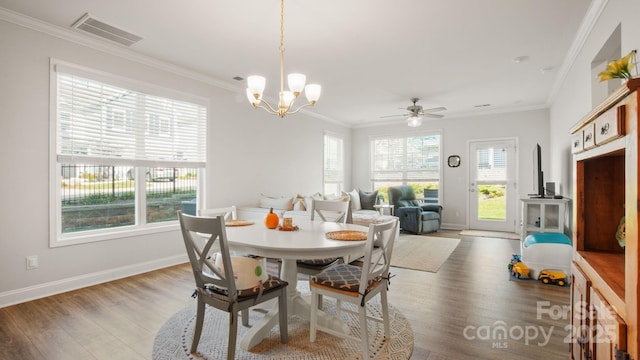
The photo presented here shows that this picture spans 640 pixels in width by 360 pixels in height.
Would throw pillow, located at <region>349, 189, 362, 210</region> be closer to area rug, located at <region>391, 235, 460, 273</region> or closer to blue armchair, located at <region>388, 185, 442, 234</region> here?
blue armchair, located at <region>388, 185, 442, 234</region>

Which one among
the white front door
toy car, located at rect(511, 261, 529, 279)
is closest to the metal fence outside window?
toy car, located at rect(511, 261, 529, 279)

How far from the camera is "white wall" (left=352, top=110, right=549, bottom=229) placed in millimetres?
6508

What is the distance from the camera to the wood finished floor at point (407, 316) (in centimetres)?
209

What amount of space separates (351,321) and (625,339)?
1771 mm

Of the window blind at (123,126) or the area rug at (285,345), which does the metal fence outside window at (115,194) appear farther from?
the area rug at (285,345)

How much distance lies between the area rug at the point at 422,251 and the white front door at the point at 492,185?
1603 millimetres

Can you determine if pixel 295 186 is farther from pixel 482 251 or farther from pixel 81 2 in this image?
pixel 81 2

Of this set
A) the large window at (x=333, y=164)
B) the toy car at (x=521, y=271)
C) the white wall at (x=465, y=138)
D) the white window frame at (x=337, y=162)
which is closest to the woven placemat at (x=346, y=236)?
the toy car at (x=521, y=271)

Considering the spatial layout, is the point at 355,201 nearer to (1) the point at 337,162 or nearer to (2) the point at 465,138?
(1) the point at 337,162

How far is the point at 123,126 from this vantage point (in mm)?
3648

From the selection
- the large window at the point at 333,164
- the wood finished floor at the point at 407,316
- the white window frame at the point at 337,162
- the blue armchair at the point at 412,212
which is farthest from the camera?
the large window at the point at 333,164

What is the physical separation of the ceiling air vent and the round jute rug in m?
2.74

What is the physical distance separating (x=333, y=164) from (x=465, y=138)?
3.09 m

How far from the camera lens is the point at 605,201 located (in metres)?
1.59
